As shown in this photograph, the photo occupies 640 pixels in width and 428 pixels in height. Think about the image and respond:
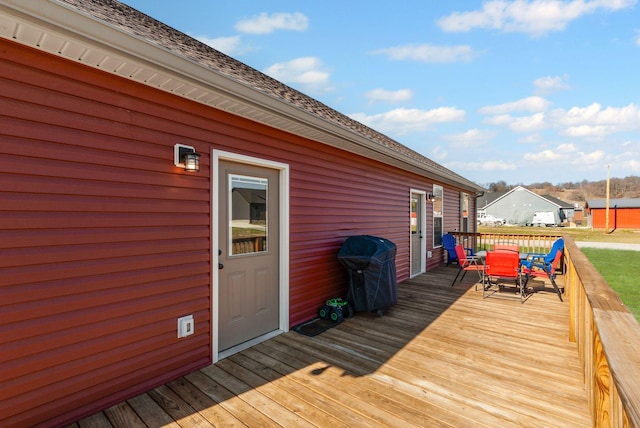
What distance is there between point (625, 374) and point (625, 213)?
140 feet

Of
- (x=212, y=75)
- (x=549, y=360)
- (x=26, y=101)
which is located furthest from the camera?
(x=549, y=360)

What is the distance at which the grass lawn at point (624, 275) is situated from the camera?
507 cm

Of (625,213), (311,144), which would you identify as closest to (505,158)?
(625,213)

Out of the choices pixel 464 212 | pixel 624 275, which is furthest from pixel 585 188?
pixel 624 275

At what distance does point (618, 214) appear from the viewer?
3147 cm

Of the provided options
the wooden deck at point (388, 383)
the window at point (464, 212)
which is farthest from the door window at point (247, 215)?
the window at point (464, 212)

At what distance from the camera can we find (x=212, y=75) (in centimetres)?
246

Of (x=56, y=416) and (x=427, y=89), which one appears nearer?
(x=56, y=416)

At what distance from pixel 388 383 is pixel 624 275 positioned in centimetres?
807

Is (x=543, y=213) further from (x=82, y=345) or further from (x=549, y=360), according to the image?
(x=82, y=345)

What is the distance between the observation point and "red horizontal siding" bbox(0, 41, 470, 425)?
1.86 meters

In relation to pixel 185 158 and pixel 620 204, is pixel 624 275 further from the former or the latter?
pixel 620 204

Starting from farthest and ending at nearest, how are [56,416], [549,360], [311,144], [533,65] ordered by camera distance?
[533,65] → [311,144] → [549,360] → [56,416]

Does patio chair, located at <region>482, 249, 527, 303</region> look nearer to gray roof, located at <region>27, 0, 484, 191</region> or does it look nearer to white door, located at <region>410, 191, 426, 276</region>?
white door, located at <region>410, 191, 426, 276</region>
